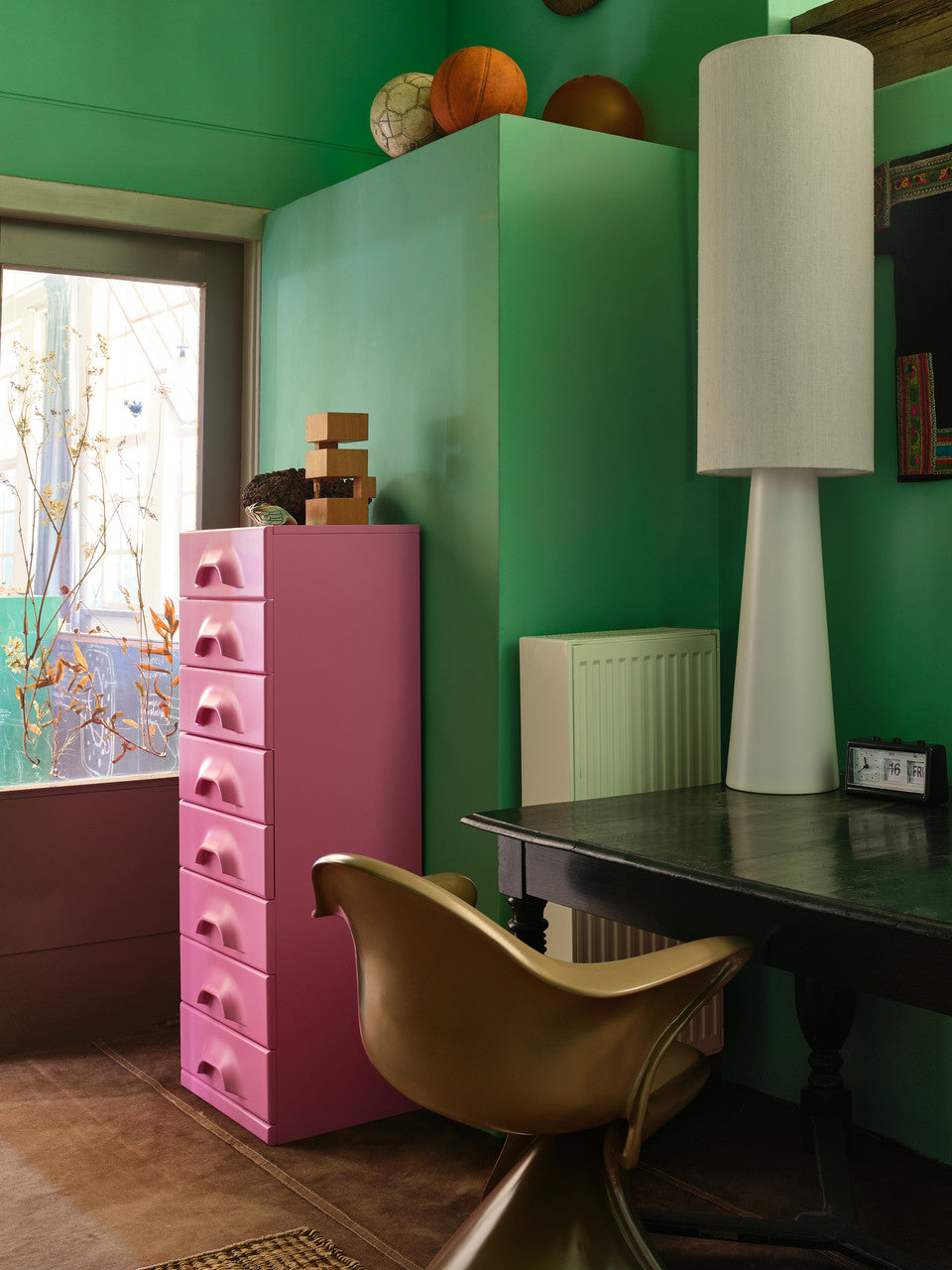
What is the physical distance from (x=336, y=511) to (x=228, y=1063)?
1218 mm

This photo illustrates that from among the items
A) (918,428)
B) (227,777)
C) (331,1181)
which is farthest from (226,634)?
(918,428)

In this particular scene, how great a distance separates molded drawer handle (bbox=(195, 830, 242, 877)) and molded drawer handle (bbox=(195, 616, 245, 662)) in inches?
15.5

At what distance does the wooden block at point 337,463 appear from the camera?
112 inches

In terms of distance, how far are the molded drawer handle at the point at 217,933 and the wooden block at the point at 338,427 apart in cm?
109

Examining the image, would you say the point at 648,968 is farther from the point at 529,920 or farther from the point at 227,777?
the point at 227,777

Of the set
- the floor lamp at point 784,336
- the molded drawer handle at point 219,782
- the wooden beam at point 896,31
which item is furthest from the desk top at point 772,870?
the wooden beam at point 896,31

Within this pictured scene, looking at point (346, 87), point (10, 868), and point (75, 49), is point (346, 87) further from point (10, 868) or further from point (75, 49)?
point (10, 868)

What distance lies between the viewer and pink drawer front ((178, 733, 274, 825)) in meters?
2.70

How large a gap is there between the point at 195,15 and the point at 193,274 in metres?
0.66

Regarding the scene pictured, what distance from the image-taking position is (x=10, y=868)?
3.26 meters

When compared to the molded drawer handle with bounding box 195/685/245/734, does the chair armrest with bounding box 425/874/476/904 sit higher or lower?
lower

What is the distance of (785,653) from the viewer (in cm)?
247

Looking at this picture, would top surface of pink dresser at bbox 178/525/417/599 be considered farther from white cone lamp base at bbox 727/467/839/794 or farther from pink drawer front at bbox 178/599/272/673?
white cone lamp base at bbox 727/467/839/794

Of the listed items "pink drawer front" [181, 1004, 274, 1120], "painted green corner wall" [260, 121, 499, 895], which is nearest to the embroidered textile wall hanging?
"painted green corner wall" [260, 121, 499, 895]
